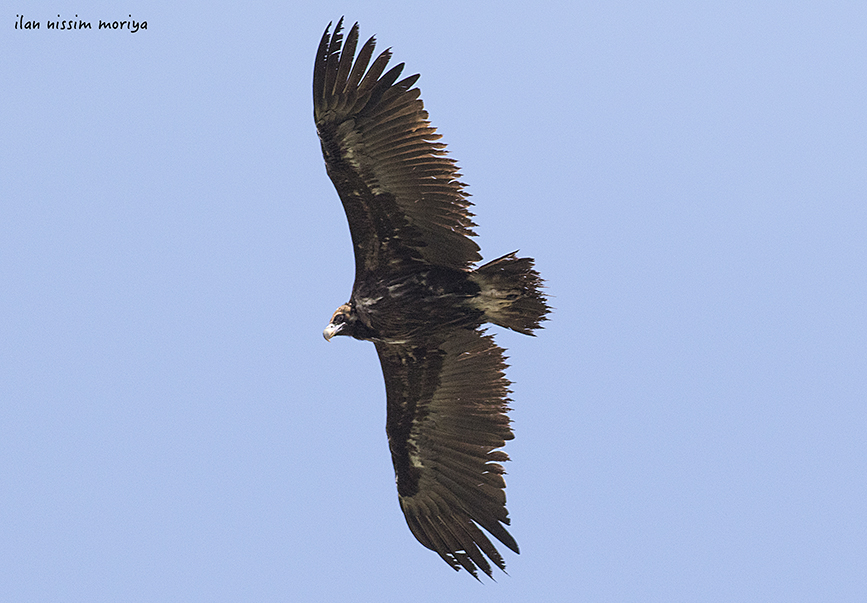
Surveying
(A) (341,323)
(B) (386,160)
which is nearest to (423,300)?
(A) (341,323)

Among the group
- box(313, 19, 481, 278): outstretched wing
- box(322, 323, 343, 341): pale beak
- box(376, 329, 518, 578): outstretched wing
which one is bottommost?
box(376, 329, 518, 578): outstretched wing

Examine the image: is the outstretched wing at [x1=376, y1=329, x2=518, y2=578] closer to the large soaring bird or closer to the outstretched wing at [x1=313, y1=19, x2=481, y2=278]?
the large soaring bird

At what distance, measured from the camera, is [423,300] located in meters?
11.0

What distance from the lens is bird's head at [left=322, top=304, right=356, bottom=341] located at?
444 inches

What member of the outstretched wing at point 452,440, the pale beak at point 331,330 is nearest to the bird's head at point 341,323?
the pale beak at point 331,330

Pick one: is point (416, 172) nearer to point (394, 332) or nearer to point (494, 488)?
point (394, 332)

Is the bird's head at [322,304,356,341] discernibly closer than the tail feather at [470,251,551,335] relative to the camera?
No

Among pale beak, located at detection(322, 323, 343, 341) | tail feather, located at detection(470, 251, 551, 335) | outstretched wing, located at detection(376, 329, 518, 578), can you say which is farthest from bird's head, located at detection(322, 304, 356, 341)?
tail feather, located at detection(470, 251, 551, 335)

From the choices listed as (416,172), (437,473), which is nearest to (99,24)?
(416,172)

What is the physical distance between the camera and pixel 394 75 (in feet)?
33.5

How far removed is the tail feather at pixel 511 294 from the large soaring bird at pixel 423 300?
12 mm

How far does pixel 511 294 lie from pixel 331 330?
1.90 metres

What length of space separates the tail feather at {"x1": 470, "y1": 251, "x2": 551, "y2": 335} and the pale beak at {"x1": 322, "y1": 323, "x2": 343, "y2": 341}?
1.43m

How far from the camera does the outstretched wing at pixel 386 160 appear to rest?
1023 centimetres
